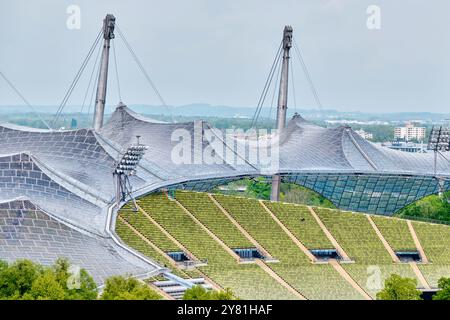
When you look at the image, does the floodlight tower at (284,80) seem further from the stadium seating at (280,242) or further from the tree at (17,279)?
the tree at (17,279)

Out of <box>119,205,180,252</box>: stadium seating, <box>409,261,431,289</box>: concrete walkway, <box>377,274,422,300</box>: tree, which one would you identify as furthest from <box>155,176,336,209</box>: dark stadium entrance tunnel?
<box>377,274,422,300</box>: tree

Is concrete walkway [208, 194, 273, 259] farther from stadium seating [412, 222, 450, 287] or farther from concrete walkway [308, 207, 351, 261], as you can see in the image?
stadium seating [412, 222, 450, 287]

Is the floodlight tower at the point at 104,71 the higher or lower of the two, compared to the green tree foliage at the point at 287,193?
higher

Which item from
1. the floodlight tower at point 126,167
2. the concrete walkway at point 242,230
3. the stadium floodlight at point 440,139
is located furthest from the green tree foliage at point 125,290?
the stadium floodlight at point 440,139

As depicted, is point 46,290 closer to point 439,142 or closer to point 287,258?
point 287,258
